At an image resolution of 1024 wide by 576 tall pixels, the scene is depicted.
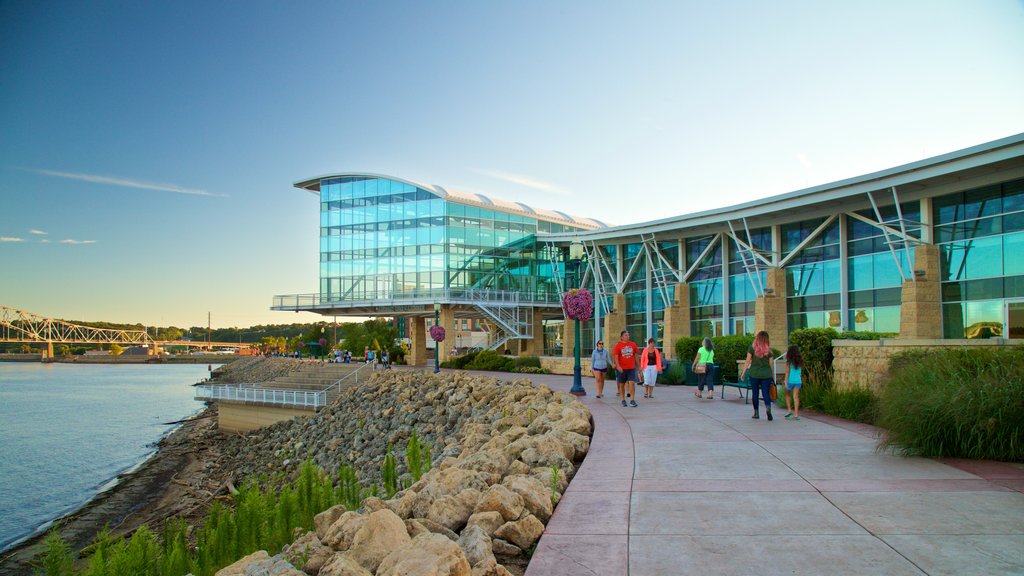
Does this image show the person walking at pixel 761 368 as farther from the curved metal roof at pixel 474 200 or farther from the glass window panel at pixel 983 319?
the curved metal roof at pixel 474 200

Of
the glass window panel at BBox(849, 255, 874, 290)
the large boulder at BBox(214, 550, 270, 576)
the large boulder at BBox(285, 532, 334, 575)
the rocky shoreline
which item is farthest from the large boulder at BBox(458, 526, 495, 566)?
the glass window panel at BBox(849, 255, 874, 290)

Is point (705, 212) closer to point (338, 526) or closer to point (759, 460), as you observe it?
point (759, 460)

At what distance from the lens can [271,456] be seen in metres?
26.2

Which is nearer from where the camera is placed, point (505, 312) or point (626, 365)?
point (626, 365)

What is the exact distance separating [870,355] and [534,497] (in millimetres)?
10681

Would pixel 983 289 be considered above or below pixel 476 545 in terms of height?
above

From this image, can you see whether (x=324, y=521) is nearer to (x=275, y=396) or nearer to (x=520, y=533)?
(x=520, y=533)

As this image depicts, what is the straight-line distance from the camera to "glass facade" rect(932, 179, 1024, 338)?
2091 centimetres

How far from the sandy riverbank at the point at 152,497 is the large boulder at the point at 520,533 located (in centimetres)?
1317

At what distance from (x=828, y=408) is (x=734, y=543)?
9.64 m

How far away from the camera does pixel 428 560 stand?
4.15 metres

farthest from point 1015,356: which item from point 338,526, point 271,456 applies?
point 271,456

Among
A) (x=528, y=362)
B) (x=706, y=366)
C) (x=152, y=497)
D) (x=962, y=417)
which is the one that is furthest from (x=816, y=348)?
(x=152, y=497)

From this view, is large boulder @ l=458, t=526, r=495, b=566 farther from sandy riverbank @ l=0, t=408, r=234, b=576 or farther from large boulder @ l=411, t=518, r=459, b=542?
sandy riverbank @ l=0, t=408, r=234, b=576
